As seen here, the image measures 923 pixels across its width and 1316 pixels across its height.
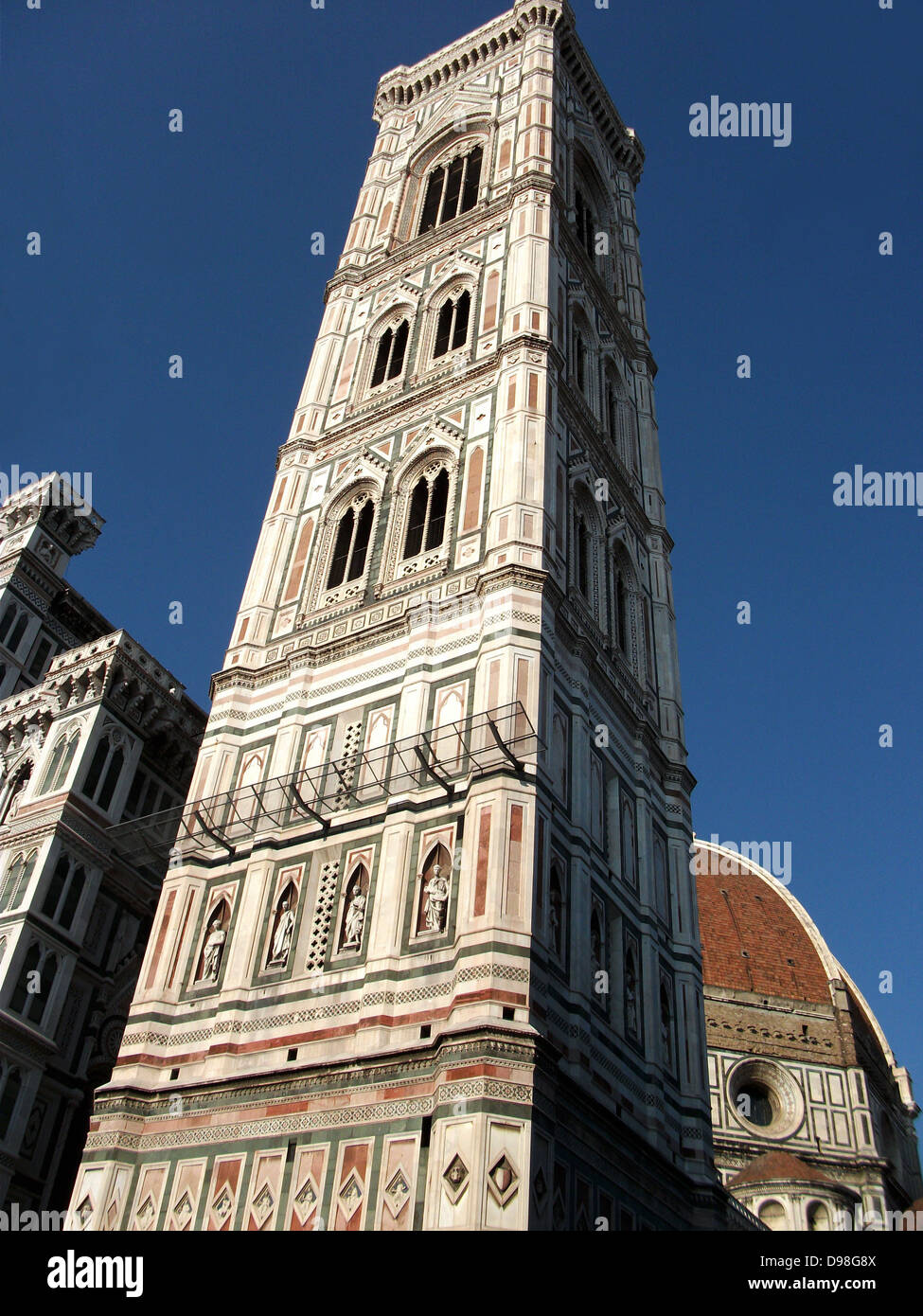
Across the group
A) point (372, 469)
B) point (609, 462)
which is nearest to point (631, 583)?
point (609, 462)

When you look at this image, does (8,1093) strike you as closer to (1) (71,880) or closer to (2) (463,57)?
(1) (71,880)

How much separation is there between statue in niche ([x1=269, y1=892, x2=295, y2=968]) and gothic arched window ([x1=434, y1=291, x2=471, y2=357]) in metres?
13.3

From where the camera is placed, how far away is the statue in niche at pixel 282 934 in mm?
16641

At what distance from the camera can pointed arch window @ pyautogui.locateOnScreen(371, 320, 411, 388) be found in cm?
2673

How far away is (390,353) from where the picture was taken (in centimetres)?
2728

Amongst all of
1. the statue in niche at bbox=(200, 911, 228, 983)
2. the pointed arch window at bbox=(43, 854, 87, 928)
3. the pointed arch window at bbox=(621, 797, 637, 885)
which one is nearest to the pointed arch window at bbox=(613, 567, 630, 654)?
the pointed arch window at bbox=(621, 797, 637, 885)

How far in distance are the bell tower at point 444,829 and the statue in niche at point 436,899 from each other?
0.13 ft

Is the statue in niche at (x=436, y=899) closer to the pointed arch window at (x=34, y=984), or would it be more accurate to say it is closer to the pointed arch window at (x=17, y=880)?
the pointed arch window at (x=34, y=984)

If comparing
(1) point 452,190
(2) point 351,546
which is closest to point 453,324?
(2) point 351,546

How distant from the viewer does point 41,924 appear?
69.2 feet

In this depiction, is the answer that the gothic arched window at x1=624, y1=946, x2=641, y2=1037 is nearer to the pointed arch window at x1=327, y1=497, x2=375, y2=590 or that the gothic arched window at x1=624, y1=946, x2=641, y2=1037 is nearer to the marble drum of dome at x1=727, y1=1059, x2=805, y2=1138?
the pointed arch window at x1=327, y1=497, x2=375, y2=590

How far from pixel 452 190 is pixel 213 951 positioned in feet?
72.4
